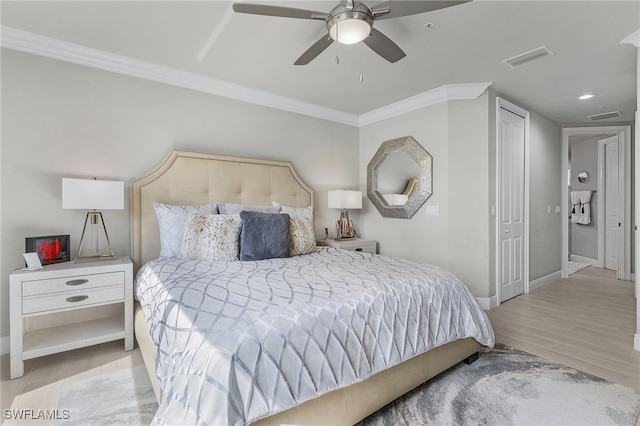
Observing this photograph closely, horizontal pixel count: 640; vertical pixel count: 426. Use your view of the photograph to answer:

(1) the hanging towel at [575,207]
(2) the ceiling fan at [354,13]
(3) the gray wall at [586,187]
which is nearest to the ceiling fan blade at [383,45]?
(2) the ceiling fan at [354,13]

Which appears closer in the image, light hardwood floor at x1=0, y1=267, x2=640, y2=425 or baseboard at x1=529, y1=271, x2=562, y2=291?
light hardwood floor at x1=0, y1=267, x2=640, y2=425

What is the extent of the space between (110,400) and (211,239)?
121cm

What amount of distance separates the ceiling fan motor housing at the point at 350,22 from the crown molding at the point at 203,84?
188 centimetres

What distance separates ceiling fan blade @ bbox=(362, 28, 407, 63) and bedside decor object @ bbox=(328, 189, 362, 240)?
199 cm

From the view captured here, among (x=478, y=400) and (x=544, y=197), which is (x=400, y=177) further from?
(x=478, y=400)

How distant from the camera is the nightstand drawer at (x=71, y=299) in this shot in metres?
2.16

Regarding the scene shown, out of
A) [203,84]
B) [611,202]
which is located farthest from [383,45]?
[611,202]

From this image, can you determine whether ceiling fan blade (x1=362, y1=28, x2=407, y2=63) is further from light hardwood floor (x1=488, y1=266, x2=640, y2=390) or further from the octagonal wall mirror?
light hardwood floor (x1=488, y1=266, x2=640, y2=390)

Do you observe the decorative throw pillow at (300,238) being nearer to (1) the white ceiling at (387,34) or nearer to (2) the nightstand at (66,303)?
(2) the nightstand at (66,303)

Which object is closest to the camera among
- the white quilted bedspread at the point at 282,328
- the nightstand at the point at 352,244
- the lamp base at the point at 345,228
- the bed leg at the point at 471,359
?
the white quilted bedspread at the point at 282,328

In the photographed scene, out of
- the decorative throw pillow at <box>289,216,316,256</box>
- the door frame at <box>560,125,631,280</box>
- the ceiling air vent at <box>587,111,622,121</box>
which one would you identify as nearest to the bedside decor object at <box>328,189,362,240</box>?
the decorative throw pillow at <box>289,216,316,256</box>

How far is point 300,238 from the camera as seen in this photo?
9.55 ft

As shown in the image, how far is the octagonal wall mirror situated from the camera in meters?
3.88

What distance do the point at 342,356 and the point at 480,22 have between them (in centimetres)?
252
